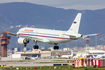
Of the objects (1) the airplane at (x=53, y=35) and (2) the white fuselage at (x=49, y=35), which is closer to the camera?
(1) the airplane at (x=53, y=35)

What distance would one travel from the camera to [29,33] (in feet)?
303

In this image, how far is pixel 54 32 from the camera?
87.1m

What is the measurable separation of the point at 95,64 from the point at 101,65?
2.14 meters

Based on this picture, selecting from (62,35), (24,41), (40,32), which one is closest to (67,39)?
(62,35)

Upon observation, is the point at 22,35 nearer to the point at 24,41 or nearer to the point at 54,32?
the point at 24,41

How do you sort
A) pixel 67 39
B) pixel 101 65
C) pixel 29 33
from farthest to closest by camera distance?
pixel 101 65 < pixel 29 33 < pixel 67 39

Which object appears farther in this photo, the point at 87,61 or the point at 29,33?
the point at 87,61

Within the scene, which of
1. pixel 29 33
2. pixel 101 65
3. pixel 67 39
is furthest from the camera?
pixel 101 65

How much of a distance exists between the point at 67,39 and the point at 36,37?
11113 mm

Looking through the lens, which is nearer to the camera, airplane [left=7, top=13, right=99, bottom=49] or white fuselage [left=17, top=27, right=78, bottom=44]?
airplane [left=7, top=13, right=99, bottom=49]

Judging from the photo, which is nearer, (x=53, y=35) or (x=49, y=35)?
(x=53, y=35)

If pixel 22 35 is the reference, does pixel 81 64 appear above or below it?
below

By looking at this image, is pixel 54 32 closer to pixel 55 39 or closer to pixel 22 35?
pixel 55 39

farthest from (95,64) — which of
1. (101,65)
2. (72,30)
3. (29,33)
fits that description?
(29,33)
